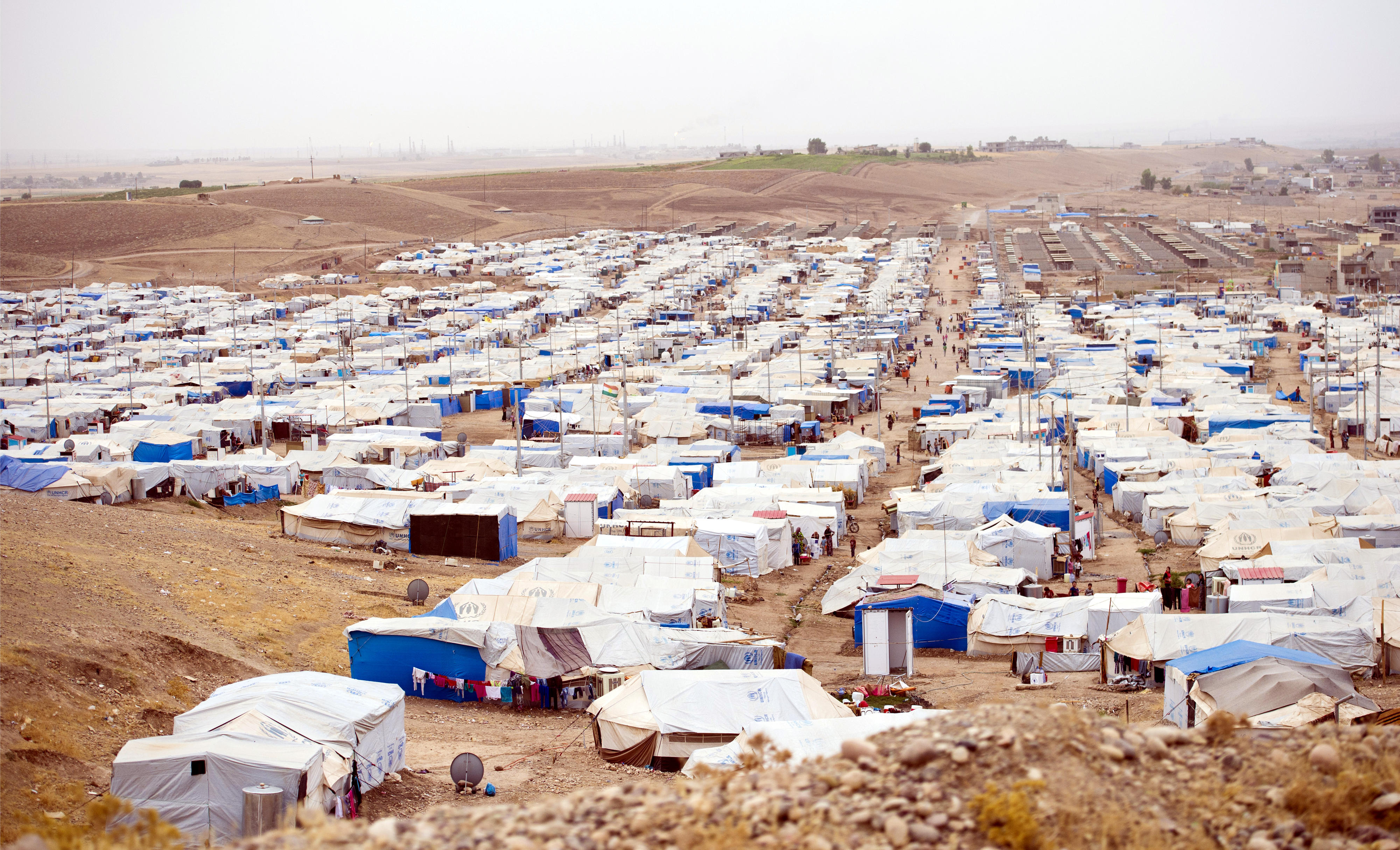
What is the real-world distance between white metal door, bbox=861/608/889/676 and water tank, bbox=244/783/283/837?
7060 mm

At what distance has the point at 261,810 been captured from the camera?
7.89m

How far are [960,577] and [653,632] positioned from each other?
17.2ft

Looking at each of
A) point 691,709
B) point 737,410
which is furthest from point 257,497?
point 691,709

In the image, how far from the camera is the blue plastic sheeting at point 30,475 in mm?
20484

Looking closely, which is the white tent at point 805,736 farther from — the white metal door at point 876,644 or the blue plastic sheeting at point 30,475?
the blue plastic sheeting at point 30,475

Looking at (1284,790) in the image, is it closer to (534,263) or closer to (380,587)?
(380,587)

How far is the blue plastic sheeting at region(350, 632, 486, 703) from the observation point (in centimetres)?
1231

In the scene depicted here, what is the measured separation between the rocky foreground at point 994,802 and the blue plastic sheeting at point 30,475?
17.3 meters

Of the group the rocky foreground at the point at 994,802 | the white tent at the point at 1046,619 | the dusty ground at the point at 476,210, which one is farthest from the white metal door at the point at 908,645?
the dusty ground at the point at 476,210

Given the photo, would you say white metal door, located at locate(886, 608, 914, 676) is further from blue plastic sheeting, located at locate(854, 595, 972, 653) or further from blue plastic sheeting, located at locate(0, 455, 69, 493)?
blue plastic sheeting, located at locate(0, 455, 69, 493)

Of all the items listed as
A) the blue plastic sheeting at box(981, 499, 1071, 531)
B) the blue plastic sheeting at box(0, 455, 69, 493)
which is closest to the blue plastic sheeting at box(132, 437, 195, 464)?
the blue plastic sheeting at box(0, 455, 69, 493)

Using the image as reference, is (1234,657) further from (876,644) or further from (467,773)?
(467,773)

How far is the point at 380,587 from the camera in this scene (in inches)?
639

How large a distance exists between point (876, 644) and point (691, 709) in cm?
372
